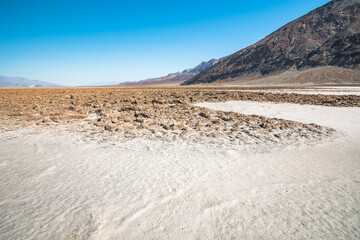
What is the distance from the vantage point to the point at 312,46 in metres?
64.4

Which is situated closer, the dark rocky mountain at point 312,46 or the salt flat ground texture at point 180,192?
the salt flat ground texture at point 180,192

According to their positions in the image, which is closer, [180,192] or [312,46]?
[180,192]

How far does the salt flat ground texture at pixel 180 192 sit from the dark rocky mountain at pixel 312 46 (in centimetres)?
6631

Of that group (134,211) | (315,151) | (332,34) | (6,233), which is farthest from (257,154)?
(332,34)

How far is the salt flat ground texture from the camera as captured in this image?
2.12 meters

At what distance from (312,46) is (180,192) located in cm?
8156

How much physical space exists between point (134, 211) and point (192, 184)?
1030 mm

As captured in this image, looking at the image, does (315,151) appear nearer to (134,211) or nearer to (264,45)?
(134,211)

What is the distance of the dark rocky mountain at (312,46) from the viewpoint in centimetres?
5622

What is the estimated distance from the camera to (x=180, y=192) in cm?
280

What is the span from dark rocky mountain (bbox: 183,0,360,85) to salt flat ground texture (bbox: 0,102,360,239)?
2611 inches

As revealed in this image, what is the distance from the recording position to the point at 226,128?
20.7 ft

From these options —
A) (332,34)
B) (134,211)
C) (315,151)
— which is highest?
(332,34)

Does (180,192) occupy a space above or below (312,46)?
below
